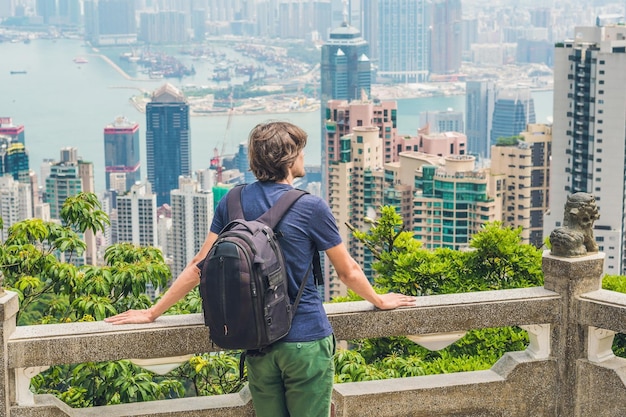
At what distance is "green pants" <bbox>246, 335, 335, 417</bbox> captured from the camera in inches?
76.0

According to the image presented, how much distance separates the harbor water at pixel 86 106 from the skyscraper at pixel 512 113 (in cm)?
150

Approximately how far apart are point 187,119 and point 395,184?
43774 millimetres

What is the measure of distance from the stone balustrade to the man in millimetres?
300

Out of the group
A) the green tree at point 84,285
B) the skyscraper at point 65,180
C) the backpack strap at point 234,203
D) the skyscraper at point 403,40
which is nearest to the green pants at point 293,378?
the backpack strap at point 234,203

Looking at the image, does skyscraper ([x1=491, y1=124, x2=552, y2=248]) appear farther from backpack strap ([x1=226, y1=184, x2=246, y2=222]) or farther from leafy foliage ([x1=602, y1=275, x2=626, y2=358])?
backpack strap ([x1=226, y1=184, x2=246, y2=222])

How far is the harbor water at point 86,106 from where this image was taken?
89875 mm

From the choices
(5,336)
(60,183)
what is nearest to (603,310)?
(5,336)

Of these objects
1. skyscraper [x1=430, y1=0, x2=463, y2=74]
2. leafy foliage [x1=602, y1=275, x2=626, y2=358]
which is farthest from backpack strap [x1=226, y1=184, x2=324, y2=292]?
skyscraper [x1=430, y1=0, x2=463, y2=74]

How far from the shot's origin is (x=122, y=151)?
8806cm

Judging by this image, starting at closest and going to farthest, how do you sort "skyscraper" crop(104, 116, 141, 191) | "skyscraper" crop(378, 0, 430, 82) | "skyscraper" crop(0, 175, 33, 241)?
1. "skyscraper" crop(0, 175, 33, 241)
2. "skyscraper" crop(104, 116, 141, 191)
3. "skyscraper" crop(378, 0, 430, 82)

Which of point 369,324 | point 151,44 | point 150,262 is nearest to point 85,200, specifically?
point 150,262

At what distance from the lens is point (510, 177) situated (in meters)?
50.8

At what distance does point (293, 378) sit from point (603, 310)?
33.8 inches

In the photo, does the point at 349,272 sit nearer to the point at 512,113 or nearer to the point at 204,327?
the point at 204,327
